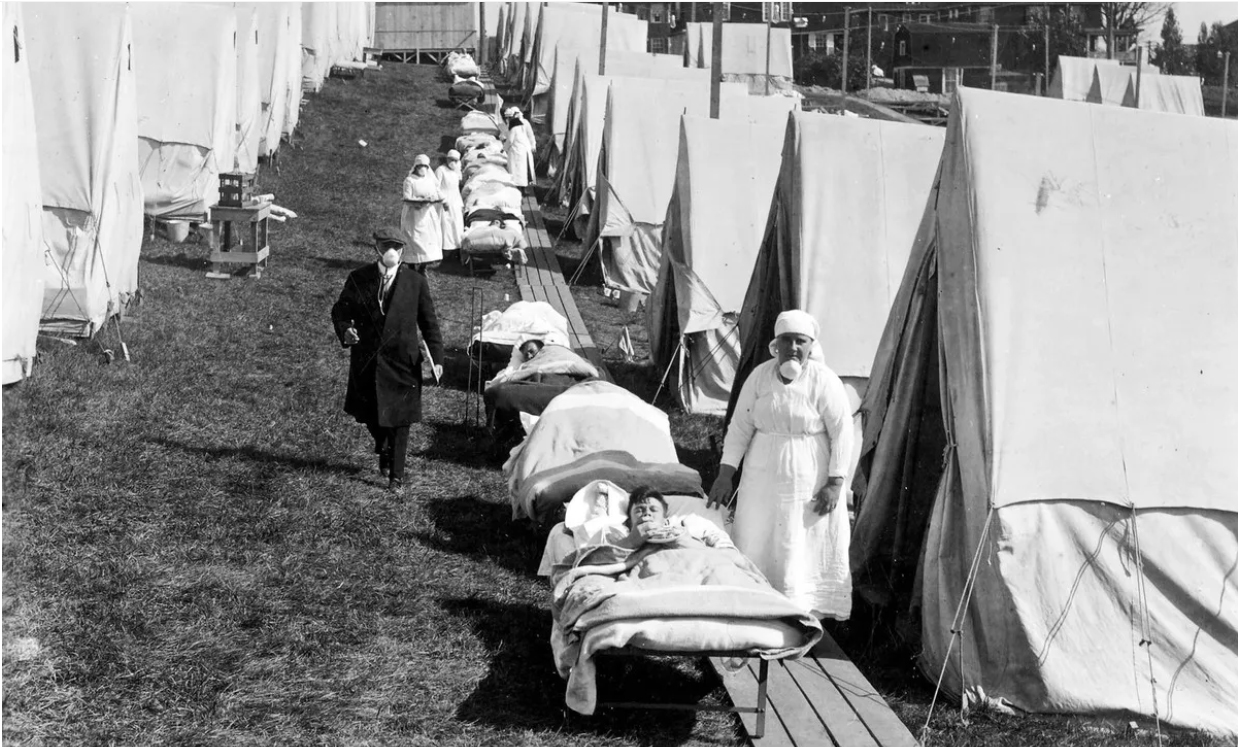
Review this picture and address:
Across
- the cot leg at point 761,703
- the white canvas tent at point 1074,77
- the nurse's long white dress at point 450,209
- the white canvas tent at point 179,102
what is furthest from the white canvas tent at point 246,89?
the white canvas tent at point 1074,77

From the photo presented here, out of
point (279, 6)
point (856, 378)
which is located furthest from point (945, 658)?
point (279, 6)

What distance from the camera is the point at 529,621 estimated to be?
641cm

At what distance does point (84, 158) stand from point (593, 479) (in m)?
7.06

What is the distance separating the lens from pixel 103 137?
1192 centimetres

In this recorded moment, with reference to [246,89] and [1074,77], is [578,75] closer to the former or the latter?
[246,89]

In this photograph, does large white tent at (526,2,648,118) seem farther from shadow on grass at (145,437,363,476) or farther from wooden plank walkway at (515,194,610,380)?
shadow on grass at (145,437,363,476)

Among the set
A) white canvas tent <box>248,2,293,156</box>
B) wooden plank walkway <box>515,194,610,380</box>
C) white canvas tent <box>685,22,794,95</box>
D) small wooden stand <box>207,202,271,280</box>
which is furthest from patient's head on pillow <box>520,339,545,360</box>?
white canvas tent <box>685,22,794,95</box>

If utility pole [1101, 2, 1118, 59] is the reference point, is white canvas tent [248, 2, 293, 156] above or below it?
below

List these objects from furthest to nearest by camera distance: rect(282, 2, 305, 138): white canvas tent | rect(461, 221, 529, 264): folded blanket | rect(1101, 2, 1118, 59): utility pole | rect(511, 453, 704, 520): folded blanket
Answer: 1. rect(1101, 2, 1118, 59): utility pole
2. rect(282, 2, 305, 138): white canvas tent
3. rect(461, 221, 529, 264): folded blanket
4. rect(511, 453, 704, 520): folded blanket

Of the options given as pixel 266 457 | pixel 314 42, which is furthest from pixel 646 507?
pixel 314 42

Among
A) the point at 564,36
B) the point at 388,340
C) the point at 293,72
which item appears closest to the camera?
the point at 388,340

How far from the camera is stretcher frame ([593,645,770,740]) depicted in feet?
16.5

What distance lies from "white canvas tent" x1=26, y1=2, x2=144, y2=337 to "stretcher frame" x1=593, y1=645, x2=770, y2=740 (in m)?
7.50

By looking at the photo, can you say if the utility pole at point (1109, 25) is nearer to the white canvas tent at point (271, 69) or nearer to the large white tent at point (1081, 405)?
the white canvas tent at point (271, 69)
